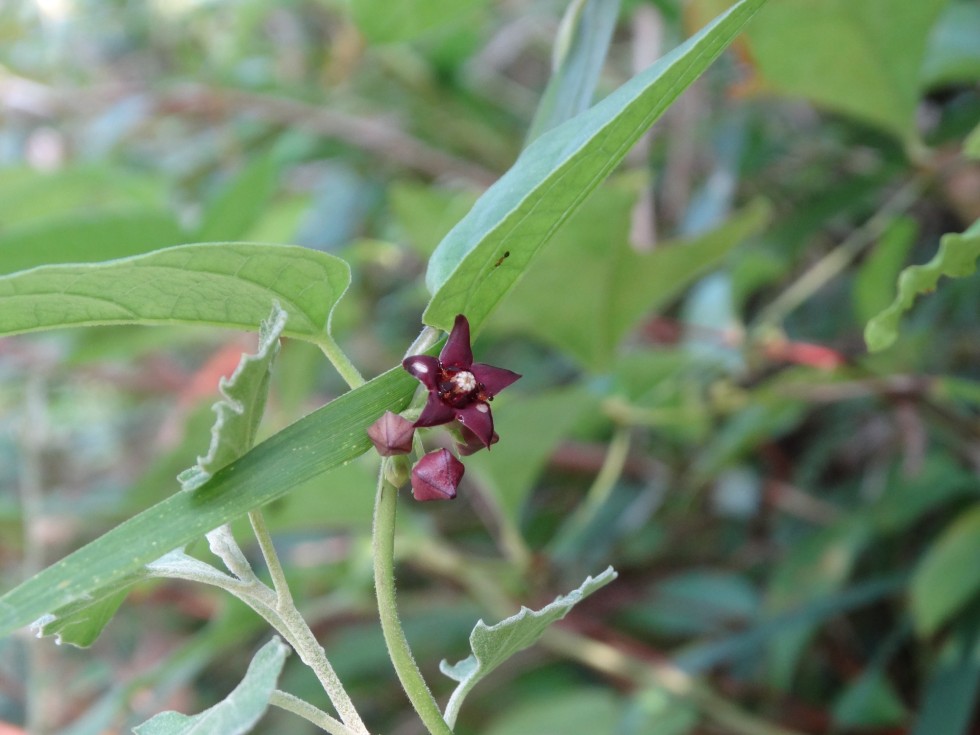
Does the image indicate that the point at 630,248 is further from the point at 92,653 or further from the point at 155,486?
the point at 92,653

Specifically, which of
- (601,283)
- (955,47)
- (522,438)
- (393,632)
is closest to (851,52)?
(955,47)

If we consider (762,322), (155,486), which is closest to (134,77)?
(155,486)

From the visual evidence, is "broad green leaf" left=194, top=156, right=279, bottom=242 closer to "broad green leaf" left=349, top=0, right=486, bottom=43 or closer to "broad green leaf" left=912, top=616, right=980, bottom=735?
"broad green leaf" left=349, top=0, right=486, bottom=43

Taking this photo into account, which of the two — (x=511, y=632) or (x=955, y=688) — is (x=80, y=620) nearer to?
(x=511, y=632)

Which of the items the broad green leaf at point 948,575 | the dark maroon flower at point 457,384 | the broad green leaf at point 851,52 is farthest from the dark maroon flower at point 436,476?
the broad green leaf at point 948,575

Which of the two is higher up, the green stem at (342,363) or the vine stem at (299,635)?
the green stem at (342,363)

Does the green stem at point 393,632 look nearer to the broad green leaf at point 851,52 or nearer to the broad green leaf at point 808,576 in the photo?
the broad green leaf at point 851,52

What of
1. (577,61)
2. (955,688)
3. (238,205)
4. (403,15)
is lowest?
(955,688)
